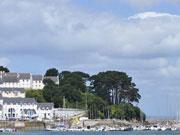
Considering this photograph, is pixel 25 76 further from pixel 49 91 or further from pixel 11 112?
pixel 11 112

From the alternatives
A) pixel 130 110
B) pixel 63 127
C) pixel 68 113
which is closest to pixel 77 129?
pixel 63 127

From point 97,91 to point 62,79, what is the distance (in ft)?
28.4

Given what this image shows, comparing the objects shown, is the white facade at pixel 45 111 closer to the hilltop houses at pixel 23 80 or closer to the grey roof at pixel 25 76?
the hilltop houses at pixel 23 80

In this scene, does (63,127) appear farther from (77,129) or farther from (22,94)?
(22,94)

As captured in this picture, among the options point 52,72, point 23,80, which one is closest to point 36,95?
point 23,80

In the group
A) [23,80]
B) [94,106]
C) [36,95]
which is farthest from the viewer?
[23,80]

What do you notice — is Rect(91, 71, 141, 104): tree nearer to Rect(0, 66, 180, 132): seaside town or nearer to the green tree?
Rect(0, 66, 180, 132): seaside town

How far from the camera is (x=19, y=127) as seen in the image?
135 m

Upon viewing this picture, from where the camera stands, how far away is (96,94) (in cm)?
16850

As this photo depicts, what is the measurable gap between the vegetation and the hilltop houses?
7.21 ft

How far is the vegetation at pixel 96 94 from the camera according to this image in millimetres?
154500

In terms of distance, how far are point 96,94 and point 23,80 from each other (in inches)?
664

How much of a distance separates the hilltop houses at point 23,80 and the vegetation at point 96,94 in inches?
86.5

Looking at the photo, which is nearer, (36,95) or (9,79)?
(36,95)
